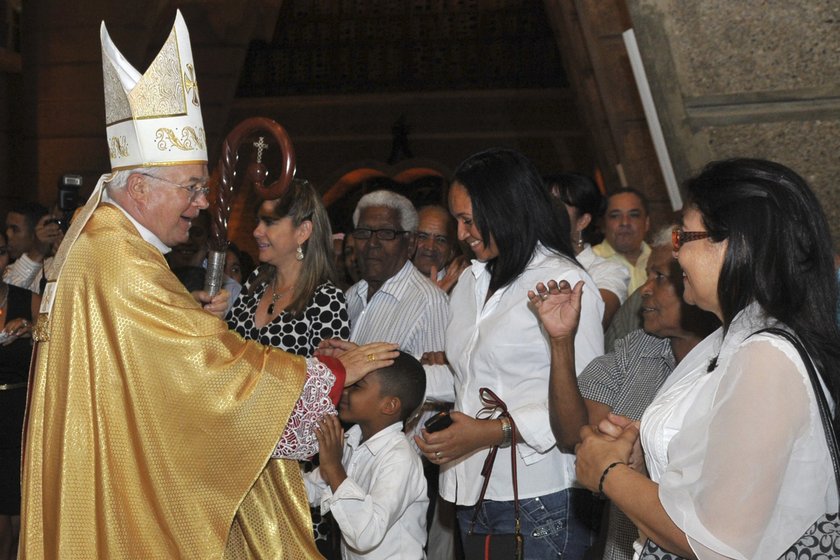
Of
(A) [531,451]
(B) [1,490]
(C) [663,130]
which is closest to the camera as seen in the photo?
(A) [531,451]

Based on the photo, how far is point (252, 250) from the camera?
17016 mm

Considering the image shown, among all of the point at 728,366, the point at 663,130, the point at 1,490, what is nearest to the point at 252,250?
the point at 1,490

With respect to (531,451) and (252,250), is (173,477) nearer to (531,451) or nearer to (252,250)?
(531,451)

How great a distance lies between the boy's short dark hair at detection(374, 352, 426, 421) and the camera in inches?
141

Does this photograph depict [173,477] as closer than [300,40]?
Yes

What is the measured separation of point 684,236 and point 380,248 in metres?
2.65

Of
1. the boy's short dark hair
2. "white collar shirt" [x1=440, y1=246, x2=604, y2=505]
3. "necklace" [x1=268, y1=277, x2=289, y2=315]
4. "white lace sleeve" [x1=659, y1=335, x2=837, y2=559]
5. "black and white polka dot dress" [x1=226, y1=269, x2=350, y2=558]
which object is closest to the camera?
"white lace sleeve" [x1=659, y1=335, x2=837, y2=559]

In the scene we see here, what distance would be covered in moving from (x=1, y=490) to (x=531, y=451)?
326 centimetres

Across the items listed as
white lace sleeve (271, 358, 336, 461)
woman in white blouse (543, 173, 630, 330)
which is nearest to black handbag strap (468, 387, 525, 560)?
white lace sleeve (271, 358, 336, 461)

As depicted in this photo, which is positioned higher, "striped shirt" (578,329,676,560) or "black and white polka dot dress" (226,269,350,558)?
"black and white polka dot dress" (226,269,350,558)

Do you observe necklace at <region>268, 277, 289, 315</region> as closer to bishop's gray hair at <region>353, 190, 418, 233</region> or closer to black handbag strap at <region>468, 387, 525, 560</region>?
bishop's gray hair at <region>353, 190, 418, 233</region>

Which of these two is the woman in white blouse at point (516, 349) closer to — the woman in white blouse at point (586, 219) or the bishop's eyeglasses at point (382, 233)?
the woman in white blouse at point (586, 219)

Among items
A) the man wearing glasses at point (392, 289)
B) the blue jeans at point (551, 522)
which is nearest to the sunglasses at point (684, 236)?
the blue jeans at point (551, 522)

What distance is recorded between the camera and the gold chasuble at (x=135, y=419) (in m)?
2.92
